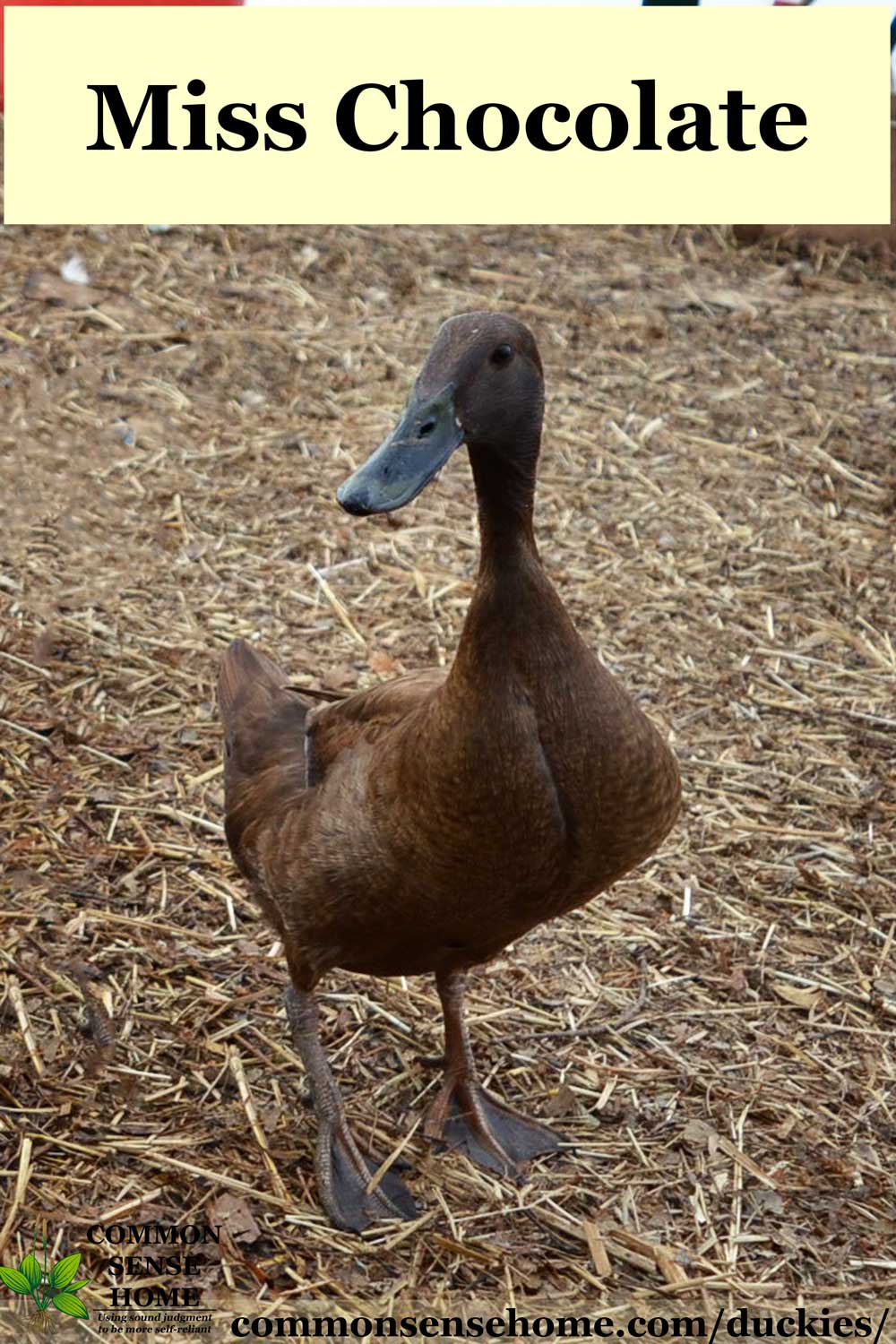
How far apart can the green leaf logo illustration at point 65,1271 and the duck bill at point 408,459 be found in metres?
1.58

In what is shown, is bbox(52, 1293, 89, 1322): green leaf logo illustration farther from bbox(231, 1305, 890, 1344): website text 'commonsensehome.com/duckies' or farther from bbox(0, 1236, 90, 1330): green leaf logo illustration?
bbox(231, 1305, 890, 1344): website text 'commonsensehome.com/duckies'

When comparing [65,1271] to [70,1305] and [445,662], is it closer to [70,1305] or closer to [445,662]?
[70,1305]

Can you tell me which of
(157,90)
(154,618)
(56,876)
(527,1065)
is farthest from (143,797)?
(157,90)

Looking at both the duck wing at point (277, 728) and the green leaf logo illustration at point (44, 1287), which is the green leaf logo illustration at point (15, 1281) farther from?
the duck wing at point (277, 728)

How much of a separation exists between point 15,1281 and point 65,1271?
112 millimetres

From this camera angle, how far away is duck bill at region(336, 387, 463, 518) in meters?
2.77

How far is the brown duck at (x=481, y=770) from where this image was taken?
2.91 meters

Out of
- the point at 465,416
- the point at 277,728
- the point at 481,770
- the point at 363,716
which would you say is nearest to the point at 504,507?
the point at 465,416

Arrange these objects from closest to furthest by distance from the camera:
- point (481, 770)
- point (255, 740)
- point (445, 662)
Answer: point (481, 770) < point (255, 740) < point (445, 662)

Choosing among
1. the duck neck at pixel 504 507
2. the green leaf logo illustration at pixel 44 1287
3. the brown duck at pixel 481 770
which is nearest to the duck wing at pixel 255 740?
the brown duck at pixel 481 770

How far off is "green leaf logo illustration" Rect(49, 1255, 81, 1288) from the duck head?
1.58 metres

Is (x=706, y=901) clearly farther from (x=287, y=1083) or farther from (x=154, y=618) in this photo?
(x=154, y=618)

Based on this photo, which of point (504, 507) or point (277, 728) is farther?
point (277, 728)

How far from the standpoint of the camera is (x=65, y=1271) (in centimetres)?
313
